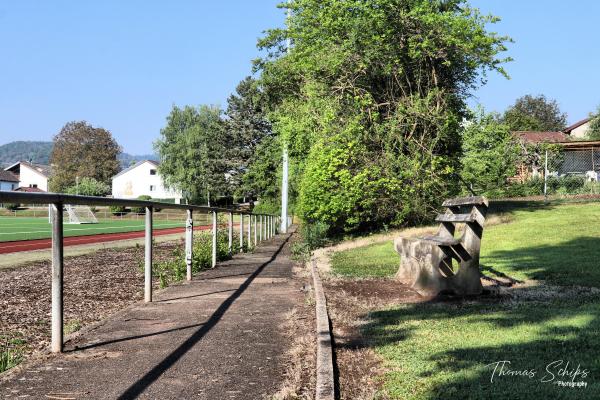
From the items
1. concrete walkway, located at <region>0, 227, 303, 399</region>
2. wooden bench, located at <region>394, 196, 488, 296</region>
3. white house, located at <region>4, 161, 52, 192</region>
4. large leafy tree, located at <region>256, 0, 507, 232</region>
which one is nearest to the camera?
concrete walkway, located at <region>0, 227, 303, 399</region>

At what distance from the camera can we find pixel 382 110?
72.5ft

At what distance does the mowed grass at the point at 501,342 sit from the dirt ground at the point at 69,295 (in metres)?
3.15

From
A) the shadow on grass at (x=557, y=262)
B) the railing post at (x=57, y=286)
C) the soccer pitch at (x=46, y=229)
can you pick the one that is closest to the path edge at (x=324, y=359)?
the railing post at (x=57, y=286)

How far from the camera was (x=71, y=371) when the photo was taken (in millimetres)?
4160

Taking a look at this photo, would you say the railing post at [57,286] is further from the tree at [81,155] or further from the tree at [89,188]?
the tree at [81,155]

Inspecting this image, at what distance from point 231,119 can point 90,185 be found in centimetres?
3755

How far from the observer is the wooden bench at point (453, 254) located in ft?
A: 22.4

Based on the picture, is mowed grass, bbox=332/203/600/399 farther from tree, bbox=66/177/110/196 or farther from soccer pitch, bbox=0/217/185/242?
tree, bbox=66/177/110/196

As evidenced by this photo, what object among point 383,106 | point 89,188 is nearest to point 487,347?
A: point 383,106

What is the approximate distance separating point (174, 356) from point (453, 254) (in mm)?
4120

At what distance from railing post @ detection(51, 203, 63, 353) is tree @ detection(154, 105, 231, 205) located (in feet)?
234

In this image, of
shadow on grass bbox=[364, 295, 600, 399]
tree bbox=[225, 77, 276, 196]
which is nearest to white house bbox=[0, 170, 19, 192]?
tree bbox=[225, 77, 276, 196]

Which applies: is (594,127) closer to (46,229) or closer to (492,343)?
(46,229)

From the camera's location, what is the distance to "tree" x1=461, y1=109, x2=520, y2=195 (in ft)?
91.1
